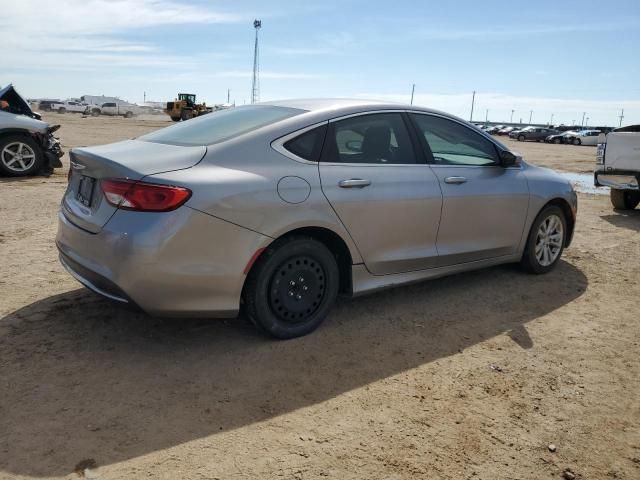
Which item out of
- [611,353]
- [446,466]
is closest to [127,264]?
[446,466]

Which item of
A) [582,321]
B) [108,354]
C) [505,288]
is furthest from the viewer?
[505,288]

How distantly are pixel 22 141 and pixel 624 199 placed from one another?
436 inches

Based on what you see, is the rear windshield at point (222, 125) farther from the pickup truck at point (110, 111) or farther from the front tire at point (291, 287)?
the pickup truck at point (110, 111)

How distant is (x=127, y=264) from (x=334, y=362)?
4.53 feet

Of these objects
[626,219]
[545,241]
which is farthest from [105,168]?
[626,219]

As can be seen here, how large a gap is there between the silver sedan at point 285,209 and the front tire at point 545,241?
1.68 ft

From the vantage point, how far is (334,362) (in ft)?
11.3

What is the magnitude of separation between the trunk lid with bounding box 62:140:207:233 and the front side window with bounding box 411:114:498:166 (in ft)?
6.19

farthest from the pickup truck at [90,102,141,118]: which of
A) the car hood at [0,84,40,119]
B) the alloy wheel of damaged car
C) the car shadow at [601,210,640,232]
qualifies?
the car shadow at [601,210,640,232]

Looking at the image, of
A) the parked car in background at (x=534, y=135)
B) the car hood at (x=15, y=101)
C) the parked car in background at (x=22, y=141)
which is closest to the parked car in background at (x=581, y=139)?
the parked car in background at (x=534, y=135)

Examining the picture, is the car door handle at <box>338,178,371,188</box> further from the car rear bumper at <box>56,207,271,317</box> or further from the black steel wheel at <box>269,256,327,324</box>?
the car rear bumper at <box>56,207,271,317</box>

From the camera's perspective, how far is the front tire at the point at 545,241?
5.21 metres

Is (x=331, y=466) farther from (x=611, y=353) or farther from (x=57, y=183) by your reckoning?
(x=57, y=183)

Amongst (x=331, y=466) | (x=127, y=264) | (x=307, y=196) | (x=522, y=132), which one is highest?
(x=522, y=132)
